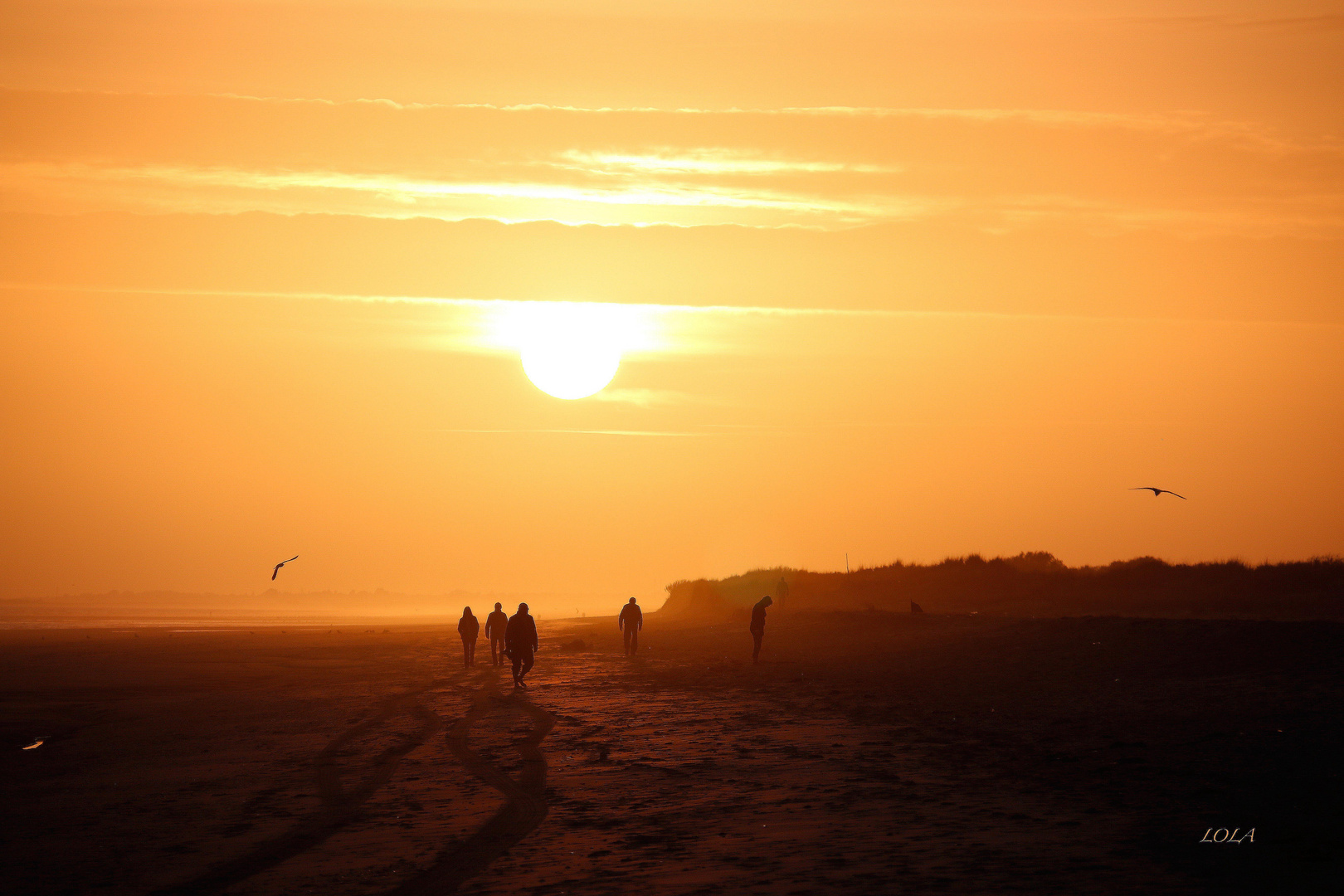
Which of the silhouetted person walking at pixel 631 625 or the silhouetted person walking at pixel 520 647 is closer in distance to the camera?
the silhouetted person walking at pixel 520 647

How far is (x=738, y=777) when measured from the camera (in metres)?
13.6

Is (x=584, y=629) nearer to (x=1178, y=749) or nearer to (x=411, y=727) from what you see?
(x=411, y=727)

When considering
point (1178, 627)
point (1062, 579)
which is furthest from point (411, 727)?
point (1062, 579)

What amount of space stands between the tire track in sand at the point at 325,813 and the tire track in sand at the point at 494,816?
84 centimetres

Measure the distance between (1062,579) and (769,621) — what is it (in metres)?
12.3

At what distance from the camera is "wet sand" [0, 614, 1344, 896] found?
365 inches

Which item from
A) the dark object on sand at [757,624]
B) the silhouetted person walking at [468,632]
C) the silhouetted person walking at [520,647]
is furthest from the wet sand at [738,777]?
the silhouetted person walking at [468,632]

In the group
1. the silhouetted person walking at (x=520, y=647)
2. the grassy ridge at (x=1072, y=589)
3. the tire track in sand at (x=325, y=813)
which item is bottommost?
the tire track in sand at (x=325, y=813)

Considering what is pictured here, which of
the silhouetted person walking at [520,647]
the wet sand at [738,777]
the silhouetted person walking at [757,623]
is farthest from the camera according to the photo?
the silhouetted person walking at [757,623]

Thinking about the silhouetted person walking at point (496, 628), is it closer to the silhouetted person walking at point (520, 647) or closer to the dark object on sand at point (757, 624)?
the silhouetted person walking at point (520, 647)

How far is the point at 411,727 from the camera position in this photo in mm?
19281

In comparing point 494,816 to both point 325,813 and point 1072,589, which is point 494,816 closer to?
point 325,813

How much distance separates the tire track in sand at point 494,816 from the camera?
9172mm

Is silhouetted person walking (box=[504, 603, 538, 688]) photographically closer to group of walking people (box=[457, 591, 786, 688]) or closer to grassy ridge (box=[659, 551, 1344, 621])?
group of walking people (box=[457, 591, 786, 688])
